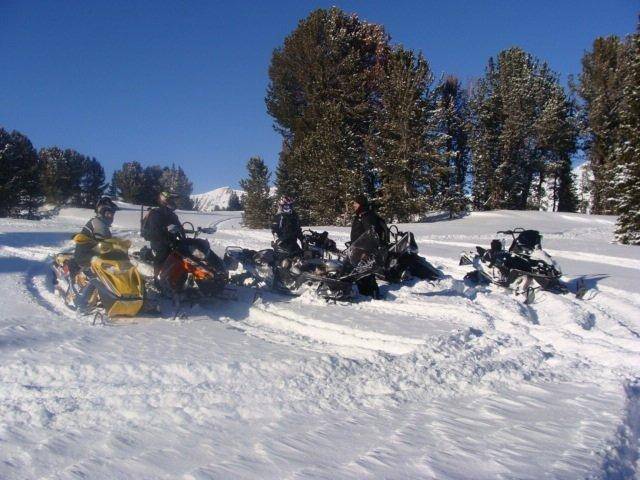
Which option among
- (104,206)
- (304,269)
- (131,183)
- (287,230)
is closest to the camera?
(104,206)

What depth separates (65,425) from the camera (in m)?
3.62

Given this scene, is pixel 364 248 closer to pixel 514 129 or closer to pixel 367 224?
pixel 367 224

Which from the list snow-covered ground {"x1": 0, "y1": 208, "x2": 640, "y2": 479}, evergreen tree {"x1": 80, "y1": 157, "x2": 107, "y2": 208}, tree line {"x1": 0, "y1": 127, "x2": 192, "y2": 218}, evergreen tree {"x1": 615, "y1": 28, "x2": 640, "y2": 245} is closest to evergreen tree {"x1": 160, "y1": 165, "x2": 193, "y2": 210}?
tree line {"x1": 0, "y1": 127, "x2": 192, "y2": 218}

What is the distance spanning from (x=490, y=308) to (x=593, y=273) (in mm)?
5035

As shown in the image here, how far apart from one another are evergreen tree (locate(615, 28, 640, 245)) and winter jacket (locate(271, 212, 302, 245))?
15019 mm

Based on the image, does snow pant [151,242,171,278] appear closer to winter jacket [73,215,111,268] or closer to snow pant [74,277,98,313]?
winter jacket [73,215,111,268]

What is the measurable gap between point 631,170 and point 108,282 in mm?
20414

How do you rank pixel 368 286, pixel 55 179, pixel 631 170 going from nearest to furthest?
pixel 368 286 < pixel 631 170 < pixel 55 179

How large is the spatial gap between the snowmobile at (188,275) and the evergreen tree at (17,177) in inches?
1406

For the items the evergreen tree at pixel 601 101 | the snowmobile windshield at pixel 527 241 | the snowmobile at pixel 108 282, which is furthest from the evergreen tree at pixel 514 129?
the snowmobile at pixel 108 282

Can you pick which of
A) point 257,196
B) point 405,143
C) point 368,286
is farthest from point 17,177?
point 368,286

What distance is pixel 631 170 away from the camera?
20391mm

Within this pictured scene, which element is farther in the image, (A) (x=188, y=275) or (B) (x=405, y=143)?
(B) (x=405, y=143)

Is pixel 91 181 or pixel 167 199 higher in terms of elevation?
pixel 91 181
